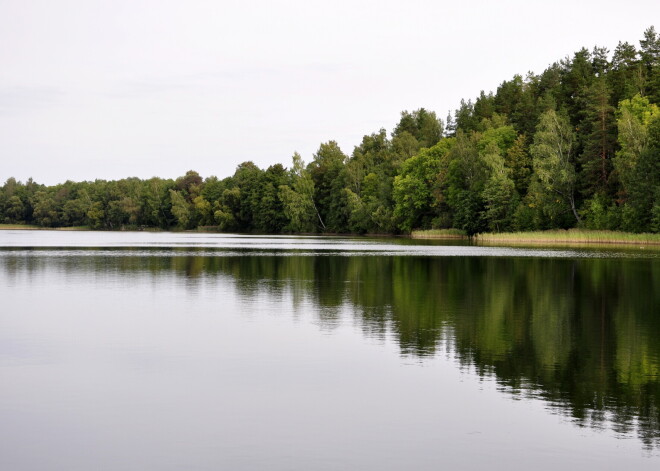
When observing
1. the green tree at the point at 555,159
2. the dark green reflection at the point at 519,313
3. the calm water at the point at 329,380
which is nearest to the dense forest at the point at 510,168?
the green tree at the point at 555,159

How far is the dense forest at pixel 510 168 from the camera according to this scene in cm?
8962

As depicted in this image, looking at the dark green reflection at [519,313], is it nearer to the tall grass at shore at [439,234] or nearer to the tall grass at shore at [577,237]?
the tall grass at shore at [577,237]

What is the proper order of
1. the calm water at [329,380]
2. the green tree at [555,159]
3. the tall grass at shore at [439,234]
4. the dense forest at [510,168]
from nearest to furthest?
the calm water at [329,380]
the dense forest at [510,168]
the green tree at [555,159]
the tall grass at shore at [439,234]

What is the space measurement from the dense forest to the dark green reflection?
43.6 m

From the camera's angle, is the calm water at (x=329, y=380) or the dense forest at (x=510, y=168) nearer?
the calm water at (x=329, y=380)

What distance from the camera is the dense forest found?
3529 inches

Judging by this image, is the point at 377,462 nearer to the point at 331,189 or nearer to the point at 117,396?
the point at 117,396

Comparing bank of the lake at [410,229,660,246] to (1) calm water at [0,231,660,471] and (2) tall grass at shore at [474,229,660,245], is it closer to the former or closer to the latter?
(2) tall grass at shore at [474,229,660,245]

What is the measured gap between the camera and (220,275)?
3931 centimetres

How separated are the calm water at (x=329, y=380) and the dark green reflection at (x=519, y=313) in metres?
Answer: 0.09

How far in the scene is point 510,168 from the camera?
110688mm

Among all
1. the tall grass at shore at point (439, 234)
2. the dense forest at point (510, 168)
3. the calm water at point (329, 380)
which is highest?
the dense forest at point (510, 168)

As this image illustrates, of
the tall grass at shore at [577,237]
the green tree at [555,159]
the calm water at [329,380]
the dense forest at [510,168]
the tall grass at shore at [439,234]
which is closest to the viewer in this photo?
the calm water at [329,380]

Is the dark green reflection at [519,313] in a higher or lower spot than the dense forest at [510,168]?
lower
